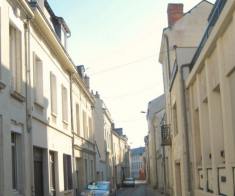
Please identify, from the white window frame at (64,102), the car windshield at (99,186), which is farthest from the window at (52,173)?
the car windshield at (99,186)

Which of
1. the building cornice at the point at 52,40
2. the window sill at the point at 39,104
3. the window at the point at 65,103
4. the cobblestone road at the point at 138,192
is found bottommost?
the cobblestone road at the point at 138,192

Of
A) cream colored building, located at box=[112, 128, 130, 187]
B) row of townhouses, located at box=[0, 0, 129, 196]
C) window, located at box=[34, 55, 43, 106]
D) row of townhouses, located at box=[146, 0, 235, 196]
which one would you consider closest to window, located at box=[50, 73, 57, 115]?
row of townhouses, located at box=[0, 0, 129, 196]

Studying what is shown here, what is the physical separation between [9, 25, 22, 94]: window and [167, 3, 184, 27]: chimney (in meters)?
17.2

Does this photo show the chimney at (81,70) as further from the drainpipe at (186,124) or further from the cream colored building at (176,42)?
the drainpipe at (186,124)

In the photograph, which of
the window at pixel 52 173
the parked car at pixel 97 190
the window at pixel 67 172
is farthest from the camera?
the window at pixel 67 172

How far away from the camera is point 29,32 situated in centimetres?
1659

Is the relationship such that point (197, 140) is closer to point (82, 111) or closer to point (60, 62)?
point (60, 62)

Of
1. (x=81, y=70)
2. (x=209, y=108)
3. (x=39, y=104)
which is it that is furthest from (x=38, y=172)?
(x=81, y=70)

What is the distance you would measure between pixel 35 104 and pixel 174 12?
16.8 m

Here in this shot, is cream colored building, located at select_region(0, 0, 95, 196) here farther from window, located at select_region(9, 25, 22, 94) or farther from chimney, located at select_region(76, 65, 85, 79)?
chimney, located at select_region(76, 65, 85, 79)

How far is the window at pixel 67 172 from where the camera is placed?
24000 mm

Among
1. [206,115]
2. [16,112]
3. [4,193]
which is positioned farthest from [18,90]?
[206,115]

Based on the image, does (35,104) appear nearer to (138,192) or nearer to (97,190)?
(97,190)

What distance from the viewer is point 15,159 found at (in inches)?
589
